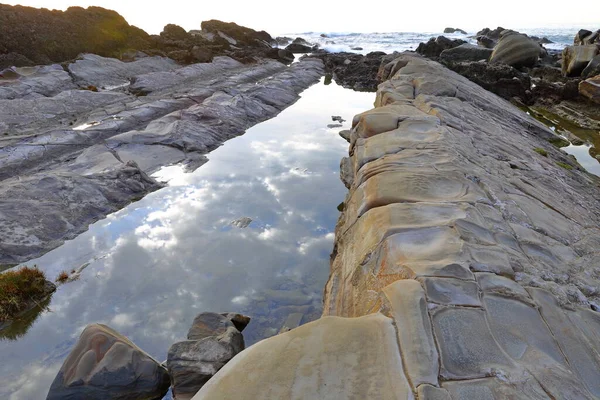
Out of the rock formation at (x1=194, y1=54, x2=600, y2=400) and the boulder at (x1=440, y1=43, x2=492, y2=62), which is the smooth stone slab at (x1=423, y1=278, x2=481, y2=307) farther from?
the boulder at (x1=440, y1=43, x2=492, y2=62)

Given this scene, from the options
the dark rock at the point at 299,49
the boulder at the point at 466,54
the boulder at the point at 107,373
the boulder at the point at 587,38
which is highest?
the boulder at the point at 587,38

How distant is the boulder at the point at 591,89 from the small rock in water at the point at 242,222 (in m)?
18.6

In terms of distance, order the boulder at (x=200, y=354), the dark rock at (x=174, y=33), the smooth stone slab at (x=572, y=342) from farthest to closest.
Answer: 1. the dark rock at (x=174, y=33)
2. the boulder at (x=200, y=354)
3. the smooth stone slab at (x=572, y=342)

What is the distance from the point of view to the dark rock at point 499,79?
21.8 meters

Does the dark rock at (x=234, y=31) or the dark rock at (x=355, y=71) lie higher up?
the dark rock at (x=234, y=31)

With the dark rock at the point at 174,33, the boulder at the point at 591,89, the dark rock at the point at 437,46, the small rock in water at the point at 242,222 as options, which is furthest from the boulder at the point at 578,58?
the dark rock at the point at 174,33

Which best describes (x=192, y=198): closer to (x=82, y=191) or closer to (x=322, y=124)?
(x=82, y=191)

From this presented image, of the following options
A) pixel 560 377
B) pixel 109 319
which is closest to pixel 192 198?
pixel 109 319

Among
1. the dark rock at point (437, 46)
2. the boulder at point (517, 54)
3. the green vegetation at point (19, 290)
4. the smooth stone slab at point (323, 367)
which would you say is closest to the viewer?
the smooth stone slab at point (323, 367)

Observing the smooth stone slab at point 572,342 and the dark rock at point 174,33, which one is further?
the dark rock at point 174,33

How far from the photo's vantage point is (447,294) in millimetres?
3586

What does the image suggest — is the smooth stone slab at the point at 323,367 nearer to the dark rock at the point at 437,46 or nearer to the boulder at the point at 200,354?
the boulder at the point at 200,354

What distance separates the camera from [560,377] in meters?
2.94

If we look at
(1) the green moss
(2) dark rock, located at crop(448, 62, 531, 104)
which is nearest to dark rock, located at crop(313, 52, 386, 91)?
(2) dark rock, located at crop(448, 62, 531, 104)
